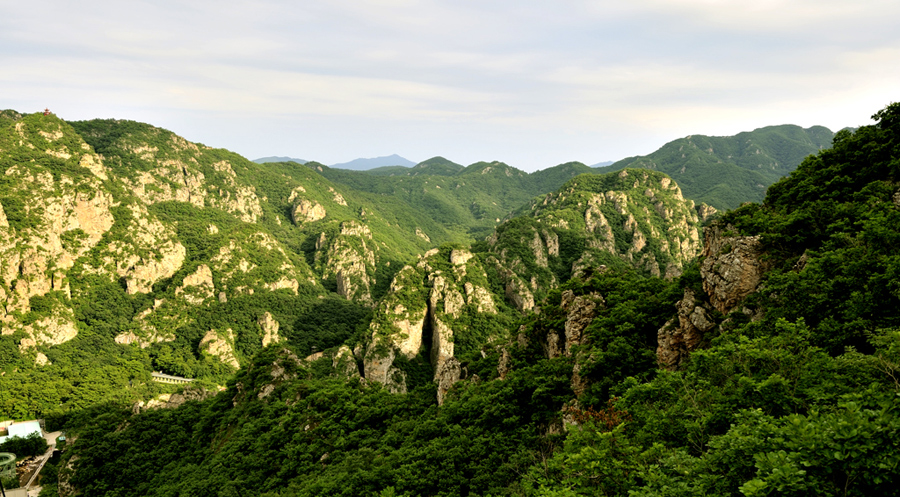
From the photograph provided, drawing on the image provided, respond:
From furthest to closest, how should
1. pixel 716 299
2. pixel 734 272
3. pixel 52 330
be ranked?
pixel 52 330
pixel 716 299
pixel 734 272

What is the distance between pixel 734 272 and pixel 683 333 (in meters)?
4.96

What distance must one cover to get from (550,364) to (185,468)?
144 feet

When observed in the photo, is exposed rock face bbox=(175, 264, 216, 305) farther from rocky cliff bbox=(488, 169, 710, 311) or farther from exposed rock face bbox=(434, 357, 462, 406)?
exposed rock face bbox=(434, 357, 462, 406)

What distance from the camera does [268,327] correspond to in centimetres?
15862

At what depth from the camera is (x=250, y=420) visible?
52.9 m

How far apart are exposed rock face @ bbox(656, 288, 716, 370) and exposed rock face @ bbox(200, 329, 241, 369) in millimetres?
143788

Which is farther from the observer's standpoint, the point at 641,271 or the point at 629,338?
the point at 641,271

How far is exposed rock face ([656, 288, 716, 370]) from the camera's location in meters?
26.8

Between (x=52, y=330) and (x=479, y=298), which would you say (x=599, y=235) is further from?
(x=52, y=330)

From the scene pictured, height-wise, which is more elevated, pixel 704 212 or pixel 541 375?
pixel 704 212

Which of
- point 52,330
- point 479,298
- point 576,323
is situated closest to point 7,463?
point 576,323

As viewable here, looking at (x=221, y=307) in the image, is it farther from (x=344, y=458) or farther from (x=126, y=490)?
(x=344, y=458)

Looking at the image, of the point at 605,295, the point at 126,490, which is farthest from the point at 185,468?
the point at 605,295

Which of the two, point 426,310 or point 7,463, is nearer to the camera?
point 7,463
